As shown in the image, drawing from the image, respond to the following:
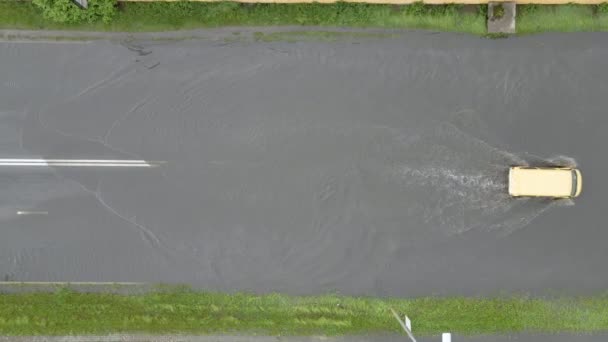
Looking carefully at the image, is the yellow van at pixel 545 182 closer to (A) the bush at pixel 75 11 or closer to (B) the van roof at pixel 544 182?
(B) the van roof at pixel 544 182

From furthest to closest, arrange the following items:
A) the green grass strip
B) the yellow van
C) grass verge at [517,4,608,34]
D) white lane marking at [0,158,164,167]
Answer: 1. grass verge at [517,4,608,34]
2. the green grass strip
3. white lane marking at [0,158,164,167]
4. the yellow van

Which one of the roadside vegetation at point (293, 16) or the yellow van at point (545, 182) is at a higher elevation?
the roadside vegetation at point (293, 16)

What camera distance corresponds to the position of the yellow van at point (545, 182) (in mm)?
10414

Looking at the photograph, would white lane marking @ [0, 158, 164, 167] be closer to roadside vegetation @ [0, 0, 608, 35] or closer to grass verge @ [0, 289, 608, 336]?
grass verge @ [0, 289, 608, 336]

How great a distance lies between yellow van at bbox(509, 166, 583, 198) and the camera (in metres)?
10.4

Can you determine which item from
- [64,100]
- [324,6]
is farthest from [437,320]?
[64,100]

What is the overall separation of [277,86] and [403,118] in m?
2.73

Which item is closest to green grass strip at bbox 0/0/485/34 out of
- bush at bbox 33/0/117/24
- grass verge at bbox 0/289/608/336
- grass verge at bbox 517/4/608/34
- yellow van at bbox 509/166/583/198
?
bush at bbox 33/0/117/24

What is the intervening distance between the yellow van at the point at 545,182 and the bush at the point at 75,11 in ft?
29.4

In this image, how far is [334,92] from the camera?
10.8 m

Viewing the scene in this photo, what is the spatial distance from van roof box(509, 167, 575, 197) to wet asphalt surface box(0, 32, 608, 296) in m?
0.44

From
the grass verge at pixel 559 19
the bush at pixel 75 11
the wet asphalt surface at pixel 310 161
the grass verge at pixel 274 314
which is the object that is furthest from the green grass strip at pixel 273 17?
the grass verge at pixel 274 314

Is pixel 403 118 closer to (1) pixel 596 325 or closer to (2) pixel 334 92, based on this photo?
(2) pixel 334 92

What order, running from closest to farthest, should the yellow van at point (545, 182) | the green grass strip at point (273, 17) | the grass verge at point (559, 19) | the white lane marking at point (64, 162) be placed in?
1. the yellow van at point (545, 182)
2. the white lane marking at point (64, 162)
3. the green grass strip at point (273, 17)
4. the grass verge at point (559, 19)
